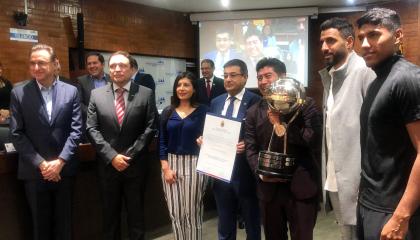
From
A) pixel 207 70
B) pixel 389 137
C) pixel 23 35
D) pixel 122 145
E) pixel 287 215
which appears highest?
pixel 23 35

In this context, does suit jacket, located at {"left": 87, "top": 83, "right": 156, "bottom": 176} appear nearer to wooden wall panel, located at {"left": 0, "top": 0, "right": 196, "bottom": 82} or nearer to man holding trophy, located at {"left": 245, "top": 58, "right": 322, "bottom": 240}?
man holding trophy, located at {"left": 245, "top": 58, "right": 322, "bottom": 240}

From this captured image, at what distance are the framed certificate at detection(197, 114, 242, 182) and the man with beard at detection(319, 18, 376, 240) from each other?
25.3 inches

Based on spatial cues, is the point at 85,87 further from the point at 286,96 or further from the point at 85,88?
the point at 286,96

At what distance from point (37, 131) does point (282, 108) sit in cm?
163

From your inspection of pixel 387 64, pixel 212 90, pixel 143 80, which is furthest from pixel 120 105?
pixel 212 90

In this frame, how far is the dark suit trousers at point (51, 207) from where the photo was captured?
2689 millimetres

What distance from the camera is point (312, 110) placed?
7.39 feet

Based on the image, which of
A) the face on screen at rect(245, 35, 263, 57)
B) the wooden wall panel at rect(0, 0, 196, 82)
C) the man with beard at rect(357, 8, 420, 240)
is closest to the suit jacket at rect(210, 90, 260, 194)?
the man with beard at rect(357, 8, 420, 240)

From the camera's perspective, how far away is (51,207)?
277cm

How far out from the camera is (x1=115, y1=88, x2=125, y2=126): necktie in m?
2.90

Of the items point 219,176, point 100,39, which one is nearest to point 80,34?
point 100,39

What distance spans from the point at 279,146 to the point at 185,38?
5.82m

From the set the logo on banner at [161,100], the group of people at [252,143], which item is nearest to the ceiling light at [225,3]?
the logo on banner at [161,100]

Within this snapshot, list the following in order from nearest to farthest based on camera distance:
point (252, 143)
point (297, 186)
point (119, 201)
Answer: point (297, 186), point (252, 143), point (119, 201)
